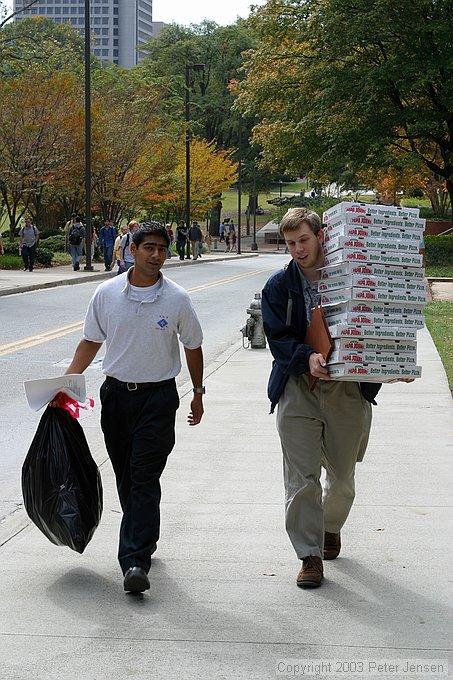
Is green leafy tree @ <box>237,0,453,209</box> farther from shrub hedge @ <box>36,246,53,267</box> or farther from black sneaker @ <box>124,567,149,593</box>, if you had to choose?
black sneaker @ <box>124,567,149,593</box>

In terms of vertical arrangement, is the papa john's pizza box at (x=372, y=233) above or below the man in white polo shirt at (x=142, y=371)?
above

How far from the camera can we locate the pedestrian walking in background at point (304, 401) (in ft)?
17.8

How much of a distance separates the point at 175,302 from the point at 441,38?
33.7m

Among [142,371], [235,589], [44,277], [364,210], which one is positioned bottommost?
[44,277]

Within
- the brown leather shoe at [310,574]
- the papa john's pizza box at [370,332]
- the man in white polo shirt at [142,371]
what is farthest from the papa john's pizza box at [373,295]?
the brown leather shoe at [310,574]

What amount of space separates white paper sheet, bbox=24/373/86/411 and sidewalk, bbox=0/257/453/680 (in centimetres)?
84

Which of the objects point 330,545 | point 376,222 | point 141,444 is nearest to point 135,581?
point 141,444

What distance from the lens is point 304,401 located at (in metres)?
5.49

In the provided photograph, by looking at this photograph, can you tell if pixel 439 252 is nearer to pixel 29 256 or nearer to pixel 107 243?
pixel 107 243

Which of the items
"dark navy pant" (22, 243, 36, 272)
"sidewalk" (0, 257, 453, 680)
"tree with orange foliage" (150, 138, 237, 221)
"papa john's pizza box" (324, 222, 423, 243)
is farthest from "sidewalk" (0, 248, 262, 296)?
"tree with orange foliage" (150, 138, 237, 221)

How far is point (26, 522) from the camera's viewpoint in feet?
21.9

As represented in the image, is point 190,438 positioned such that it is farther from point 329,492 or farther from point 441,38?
point 441,38

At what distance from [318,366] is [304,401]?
11.1 inches

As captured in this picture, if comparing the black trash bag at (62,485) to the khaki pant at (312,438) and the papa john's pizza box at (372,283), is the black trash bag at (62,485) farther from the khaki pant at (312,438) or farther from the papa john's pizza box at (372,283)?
the papa john's pizza box at (372,283)
